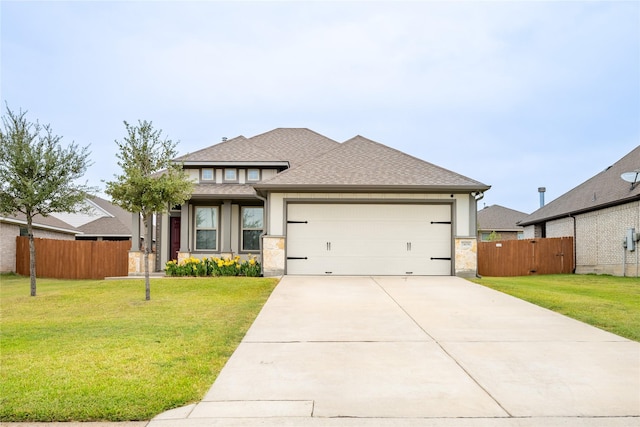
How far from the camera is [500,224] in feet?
135

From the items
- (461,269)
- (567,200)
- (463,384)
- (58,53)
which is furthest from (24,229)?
(567,200)

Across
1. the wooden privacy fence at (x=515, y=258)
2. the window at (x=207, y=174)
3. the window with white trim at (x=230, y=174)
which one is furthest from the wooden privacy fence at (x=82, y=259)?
the wooden privacy fence at (x=515, y=258)

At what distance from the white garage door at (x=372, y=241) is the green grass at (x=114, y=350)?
12.2 ft

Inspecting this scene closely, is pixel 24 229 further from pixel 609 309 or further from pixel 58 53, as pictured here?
pixel 609 309

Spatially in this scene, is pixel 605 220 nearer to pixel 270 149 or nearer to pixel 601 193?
pixel 601 193

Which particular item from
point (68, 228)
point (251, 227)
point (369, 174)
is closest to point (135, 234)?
point (251, 227)

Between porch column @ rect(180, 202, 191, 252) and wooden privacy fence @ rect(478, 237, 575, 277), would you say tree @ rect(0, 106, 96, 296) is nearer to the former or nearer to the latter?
porch column @ rect(180, 202, 191, 252)

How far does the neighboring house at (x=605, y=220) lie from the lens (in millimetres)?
18312

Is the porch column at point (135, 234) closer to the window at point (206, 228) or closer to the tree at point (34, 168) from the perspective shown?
the window at point (206, 228)

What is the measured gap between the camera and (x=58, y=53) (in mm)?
17531

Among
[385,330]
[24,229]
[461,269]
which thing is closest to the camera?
[385,330]

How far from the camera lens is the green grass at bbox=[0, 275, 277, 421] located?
14.5ft

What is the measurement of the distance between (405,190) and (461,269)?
121 inches

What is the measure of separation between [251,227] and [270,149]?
15.8ft
